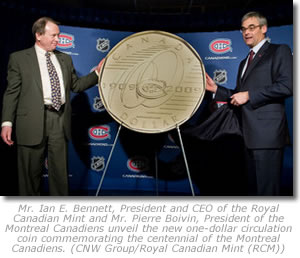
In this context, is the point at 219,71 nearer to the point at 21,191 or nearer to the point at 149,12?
the point at 149,12

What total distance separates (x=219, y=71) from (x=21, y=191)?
2.19 metres

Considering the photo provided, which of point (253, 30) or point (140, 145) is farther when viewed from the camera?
point (140, 145)

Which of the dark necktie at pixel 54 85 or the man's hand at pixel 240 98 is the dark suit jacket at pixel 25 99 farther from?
the man's hand at pixel 240 98

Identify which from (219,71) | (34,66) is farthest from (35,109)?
(219,71)

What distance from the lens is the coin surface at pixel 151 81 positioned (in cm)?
223

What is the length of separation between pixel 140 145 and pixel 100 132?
1.48 ft

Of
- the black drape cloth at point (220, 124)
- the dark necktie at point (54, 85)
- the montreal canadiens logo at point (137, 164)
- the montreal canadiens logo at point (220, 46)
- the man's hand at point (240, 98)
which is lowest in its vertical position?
the montreal canadiens logo at point (137, 164)

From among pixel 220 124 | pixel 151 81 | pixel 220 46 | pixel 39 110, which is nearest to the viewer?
pixel 39 110

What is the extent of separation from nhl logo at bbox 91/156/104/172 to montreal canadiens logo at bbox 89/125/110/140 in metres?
0.22

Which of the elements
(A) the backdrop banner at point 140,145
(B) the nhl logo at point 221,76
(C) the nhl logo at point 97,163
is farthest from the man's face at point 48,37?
(B) the nhl logo at point 221,76

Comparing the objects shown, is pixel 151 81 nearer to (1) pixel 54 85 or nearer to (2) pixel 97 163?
(1) pixel 54 85

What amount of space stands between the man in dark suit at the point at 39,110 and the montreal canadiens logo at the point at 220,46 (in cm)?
154

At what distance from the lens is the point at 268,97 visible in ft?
7.69

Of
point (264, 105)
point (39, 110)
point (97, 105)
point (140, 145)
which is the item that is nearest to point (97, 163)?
point (140, 145)
